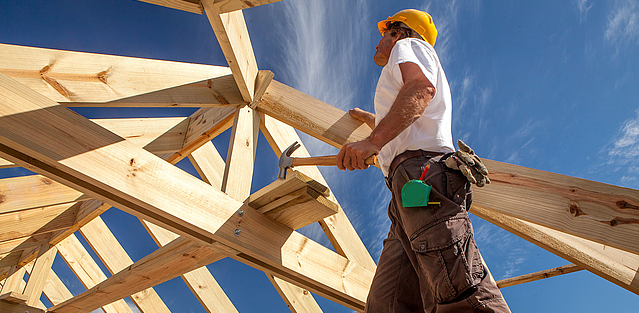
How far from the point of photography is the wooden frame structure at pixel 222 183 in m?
1.24

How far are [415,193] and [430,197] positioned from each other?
0.16 feet

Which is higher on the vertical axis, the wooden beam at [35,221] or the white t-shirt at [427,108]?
the wooden beam at [35,221]

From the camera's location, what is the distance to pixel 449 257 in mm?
951

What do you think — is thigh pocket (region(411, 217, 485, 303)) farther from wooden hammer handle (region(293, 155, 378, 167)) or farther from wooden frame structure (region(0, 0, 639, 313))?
wooden frame structure (region(0, 0, 639, 313))

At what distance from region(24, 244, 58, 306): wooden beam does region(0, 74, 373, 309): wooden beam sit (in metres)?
3.08

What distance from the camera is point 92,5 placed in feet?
12.9

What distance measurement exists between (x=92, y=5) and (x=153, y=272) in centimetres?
327

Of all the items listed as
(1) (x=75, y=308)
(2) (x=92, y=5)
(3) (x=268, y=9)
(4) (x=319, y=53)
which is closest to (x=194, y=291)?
(1) (x=75, y=308)

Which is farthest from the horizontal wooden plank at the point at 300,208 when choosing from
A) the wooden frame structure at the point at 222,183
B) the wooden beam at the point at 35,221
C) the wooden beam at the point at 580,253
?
the wooden beam at the point at 35,221

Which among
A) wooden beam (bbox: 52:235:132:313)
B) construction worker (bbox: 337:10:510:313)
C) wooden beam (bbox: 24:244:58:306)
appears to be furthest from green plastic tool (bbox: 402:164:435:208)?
wooden beam (bbox: 52:235:132:313)

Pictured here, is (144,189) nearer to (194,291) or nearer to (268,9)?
(194,291)

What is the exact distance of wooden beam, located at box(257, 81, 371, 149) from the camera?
74.8 inches

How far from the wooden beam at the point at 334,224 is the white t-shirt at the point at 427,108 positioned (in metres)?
1.08

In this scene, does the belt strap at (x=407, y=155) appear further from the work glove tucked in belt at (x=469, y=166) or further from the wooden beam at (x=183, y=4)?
the wooden beam at (x=183, y=4)
